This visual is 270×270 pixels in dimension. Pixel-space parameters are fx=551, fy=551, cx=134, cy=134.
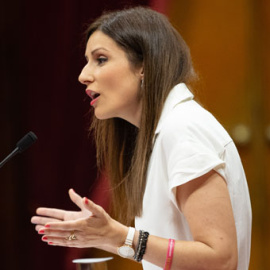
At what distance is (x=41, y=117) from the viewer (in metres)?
2.73

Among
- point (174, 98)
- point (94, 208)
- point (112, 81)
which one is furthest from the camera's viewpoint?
point (112, 81)

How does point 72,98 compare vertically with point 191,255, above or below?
above

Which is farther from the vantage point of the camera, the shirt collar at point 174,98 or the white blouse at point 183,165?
the shirt collar at point 174,98

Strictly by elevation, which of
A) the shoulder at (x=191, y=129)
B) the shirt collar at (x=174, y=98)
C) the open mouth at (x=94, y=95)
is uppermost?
the open mouth at (x=94, y=95)

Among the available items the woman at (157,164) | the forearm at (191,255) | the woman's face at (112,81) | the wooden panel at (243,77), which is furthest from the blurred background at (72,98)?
the forearm at (191,255)

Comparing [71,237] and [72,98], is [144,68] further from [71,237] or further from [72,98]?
[72,98]

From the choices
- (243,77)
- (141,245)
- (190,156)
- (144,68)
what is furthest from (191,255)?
(243,77)

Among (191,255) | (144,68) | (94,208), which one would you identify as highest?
(144,68)

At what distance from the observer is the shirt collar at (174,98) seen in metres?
1.38

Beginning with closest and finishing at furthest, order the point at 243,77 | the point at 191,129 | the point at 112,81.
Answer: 1. the point at 191,129
2. the point at 112,81
3. the point at 243,77

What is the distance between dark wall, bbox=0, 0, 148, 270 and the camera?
2.66m

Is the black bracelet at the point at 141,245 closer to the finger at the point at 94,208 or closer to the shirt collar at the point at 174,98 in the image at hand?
the finger at the point at 94,208

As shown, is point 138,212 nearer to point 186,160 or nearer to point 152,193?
point 152,193

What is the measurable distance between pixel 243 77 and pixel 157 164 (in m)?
1.14
